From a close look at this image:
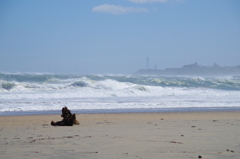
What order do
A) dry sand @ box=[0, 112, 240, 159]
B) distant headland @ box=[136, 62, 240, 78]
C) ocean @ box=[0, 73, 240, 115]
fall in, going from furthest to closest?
distant headland @ box=[136, 62, 240, 78]
ocean @ box=[0, 73, 240, 115]
dry sand @ box=[0, 112, 240, 159]

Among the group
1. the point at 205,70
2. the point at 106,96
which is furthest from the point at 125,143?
the point at 205,70

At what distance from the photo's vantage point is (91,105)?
14.5m

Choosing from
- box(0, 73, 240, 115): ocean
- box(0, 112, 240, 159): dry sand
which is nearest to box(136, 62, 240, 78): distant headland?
box(0, 73, 240, 115): ocean

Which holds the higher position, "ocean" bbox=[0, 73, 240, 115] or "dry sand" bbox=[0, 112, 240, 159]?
"ocean" bbox=[0, 73, 240, 115]

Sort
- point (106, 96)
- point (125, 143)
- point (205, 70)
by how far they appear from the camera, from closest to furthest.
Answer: point (125, 143), point (106, 96), point (205, 70)

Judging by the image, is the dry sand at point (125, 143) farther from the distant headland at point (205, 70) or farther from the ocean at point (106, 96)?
the distant headland at point (205, 70)

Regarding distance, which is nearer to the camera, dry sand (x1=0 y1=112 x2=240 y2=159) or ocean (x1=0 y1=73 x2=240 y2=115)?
dry sand (x1=0 y1=112 x2=240 y2=159)

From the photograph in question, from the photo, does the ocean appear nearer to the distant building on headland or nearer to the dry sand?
the dry sand

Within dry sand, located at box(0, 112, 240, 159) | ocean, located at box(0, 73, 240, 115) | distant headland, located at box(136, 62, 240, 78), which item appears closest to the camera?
dry sand, located at box(0, 112, 240, 159)

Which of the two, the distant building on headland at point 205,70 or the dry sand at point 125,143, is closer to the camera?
the dry sand at point 125,143

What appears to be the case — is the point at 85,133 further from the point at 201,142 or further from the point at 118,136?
the point at 201,142

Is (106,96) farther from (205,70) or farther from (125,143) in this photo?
(205,70)

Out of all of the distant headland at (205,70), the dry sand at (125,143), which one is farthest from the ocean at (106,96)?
the distant headland at (205,70)

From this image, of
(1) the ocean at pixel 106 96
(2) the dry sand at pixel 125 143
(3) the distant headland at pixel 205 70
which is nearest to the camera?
(2) the dry sand at pixel 125 143
